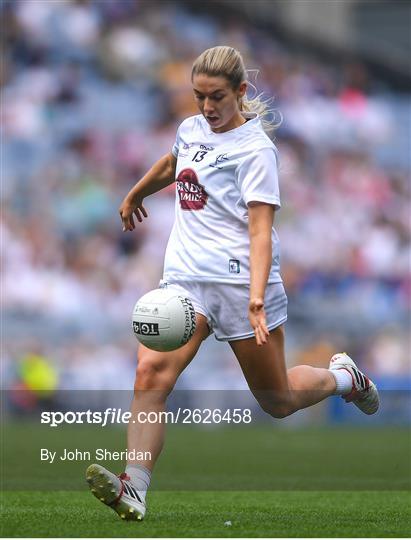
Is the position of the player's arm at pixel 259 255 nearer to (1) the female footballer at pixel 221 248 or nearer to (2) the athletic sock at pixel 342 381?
(1) the female footballer at pixel 221 248

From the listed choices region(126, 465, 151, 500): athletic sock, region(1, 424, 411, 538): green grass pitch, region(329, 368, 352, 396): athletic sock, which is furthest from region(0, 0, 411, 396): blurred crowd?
region(126, 465, 151, 500): athletic sock

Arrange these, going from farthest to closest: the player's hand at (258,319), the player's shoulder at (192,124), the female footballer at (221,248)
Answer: the player's shoulder at (192,124)
the female footballer at (221,248)
the player's hand at (258,319)

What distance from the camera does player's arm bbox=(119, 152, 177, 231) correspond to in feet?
20.6

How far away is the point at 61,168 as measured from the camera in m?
18.1

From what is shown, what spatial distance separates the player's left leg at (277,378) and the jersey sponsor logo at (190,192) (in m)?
0.64

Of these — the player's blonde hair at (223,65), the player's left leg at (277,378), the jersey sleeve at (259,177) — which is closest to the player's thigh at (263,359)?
the player's left leg at (277,378)

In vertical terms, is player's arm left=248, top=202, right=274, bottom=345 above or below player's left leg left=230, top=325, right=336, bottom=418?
→ above

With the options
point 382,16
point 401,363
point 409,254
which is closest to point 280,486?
point 401,363

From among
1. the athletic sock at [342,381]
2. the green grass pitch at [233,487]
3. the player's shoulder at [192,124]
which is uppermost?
the player's shoulder at [192,124]

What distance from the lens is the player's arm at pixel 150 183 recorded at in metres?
6.28

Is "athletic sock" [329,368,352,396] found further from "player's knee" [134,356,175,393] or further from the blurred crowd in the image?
the blurred crowd

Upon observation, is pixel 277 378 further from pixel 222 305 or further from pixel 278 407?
pixel 222 305

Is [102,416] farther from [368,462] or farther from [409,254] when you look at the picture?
[368,462]

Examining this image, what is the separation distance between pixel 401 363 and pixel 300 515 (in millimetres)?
12148
